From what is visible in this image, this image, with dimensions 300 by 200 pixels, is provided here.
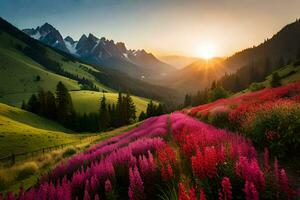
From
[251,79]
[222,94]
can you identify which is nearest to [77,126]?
[222,94]

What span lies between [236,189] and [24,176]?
71.3 feet

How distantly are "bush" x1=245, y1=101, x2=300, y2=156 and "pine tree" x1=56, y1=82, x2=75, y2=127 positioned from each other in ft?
380

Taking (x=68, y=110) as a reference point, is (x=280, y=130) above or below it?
below

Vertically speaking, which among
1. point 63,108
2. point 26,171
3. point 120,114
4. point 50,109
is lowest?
point 26,171

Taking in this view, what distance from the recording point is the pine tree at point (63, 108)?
119375 mm

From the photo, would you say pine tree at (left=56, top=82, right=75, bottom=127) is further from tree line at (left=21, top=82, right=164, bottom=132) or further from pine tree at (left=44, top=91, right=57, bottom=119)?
pine tree at (left=44, top=91, right=57, bottom=119)

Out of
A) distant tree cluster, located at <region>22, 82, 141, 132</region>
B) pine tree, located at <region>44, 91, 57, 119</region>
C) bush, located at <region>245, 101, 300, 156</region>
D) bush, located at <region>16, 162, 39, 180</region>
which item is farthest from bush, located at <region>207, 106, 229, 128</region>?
pine tree, located at <region>44, 91, 57, 119</region>

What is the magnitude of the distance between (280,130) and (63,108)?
117 meters

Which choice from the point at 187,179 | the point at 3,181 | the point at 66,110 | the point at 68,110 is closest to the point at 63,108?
the point at 66,110

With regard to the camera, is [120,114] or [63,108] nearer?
[120,114]

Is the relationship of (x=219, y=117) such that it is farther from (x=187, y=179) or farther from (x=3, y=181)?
(x=3, y=181)

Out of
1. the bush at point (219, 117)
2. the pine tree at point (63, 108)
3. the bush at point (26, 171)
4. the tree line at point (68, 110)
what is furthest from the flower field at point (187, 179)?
the pine tree at point (63, 108)

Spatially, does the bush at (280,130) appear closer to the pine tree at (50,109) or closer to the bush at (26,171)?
the bush at (26,171)

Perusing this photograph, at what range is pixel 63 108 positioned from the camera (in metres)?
120
